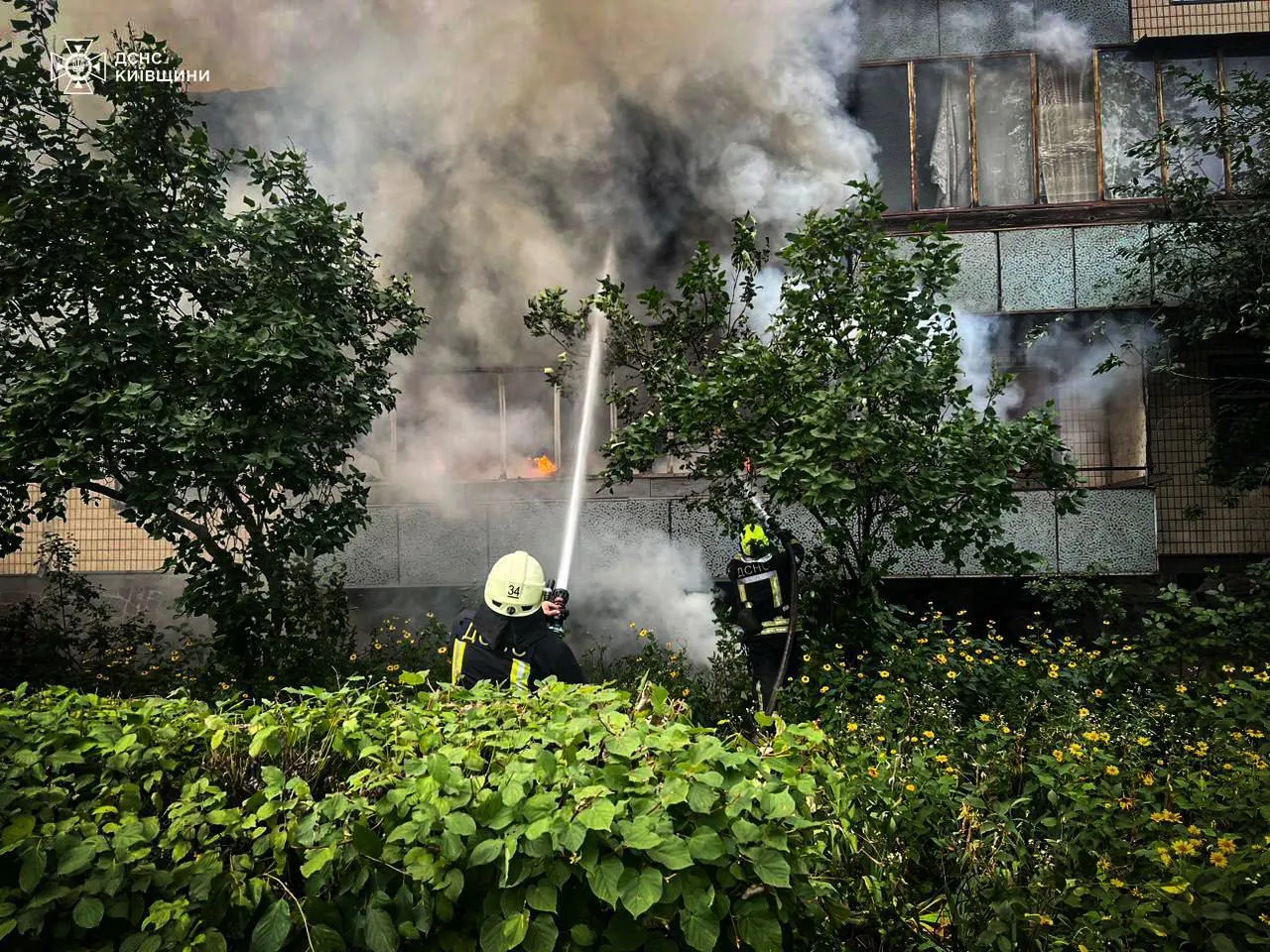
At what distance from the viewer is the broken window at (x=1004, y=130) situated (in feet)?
33.7

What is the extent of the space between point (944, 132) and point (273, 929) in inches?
420

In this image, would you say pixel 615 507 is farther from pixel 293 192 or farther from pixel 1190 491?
pixel 1190 491

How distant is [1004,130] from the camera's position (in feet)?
33.9

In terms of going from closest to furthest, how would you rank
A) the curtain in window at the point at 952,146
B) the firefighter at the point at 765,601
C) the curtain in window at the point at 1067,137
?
the firefighter at the point at 765,601, the curtain in window at the point at 1067,137, the curtain in window at the point at 952,146

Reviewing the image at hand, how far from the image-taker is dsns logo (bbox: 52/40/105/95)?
247 inches

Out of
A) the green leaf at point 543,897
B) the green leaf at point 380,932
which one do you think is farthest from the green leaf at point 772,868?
the green leaf at point 380,932

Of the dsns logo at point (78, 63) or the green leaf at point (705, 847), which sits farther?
the dsns logo at point (78, 63)

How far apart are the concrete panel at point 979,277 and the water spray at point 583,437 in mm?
4000

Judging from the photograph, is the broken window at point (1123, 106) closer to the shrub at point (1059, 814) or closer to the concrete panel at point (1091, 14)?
the concrete panel at point (1091, 14)

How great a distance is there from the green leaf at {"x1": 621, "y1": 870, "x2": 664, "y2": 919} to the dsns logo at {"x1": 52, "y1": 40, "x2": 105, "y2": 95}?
264 inches

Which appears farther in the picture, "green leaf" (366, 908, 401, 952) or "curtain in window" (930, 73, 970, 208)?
"curtain in window" (930, 73, 970, 208)

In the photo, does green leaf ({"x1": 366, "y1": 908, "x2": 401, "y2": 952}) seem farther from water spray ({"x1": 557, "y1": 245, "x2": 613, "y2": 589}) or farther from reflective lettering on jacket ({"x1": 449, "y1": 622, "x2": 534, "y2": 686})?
water spray ({"x1": 557, "y1": 245, "x2": 613, "y2": 589})

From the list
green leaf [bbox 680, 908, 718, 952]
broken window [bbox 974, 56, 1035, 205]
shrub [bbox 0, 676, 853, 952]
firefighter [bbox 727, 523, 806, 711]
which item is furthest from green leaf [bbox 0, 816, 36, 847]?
broken window [bbox 974, 56, 1035, 205]

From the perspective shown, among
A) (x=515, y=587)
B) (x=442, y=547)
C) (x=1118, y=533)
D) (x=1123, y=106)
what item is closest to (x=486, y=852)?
(x=515, y=587)
